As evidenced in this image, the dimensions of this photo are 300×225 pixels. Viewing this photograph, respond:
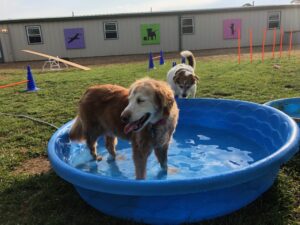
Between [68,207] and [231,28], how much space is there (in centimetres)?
2853

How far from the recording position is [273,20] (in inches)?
1187

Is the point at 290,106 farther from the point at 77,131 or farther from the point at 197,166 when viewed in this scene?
the point at 77,131

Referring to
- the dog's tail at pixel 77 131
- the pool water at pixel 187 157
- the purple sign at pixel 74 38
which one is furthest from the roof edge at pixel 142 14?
the dog's tail at pixel 77 131

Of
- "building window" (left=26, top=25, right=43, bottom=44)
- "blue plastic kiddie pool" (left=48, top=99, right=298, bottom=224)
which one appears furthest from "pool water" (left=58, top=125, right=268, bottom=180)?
"building window" (left=26, top=25, right=43, bottom=44)

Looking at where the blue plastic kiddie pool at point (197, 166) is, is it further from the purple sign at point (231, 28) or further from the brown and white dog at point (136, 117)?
the purple sign at point (231, 28)

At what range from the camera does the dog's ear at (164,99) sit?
390cm

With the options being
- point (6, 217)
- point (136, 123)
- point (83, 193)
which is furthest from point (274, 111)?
point (6, 217)

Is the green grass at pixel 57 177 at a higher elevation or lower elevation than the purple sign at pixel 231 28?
lower

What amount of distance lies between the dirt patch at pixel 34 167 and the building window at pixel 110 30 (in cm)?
2462

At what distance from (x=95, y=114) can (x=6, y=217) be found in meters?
1.84

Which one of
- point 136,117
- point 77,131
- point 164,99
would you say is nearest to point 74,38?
point 77,131

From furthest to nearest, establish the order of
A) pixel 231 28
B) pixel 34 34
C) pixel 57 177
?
pixel 231 28 → pixel 34 34 → pixel 57 177

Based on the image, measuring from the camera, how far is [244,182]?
3.23 meters

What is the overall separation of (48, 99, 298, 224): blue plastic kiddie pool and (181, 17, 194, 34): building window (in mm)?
23505
